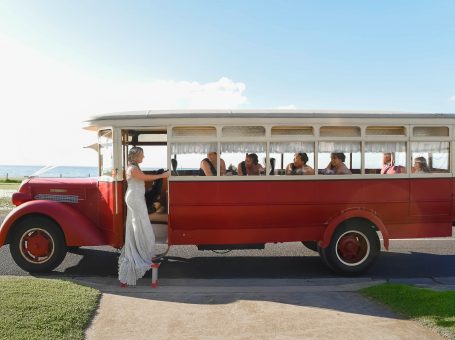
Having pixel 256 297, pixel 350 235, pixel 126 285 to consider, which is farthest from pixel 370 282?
pixel 126 285

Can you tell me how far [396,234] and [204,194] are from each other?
3.15 metres

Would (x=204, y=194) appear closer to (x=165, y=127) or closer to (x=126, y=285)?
(x=165, y=127)

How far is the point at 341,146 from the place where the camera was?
648cm

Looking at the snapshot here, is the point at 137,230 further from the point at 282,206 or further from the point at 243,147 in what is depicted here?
the point at 282,206

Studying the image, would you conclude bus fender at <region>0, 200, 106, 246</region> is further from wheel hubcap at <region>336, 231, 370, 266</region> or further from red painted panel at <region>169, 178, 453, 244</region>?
wheel hubcap at <region>336, 231, 370, 266</region>

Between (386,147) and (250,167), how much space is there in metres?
2.23

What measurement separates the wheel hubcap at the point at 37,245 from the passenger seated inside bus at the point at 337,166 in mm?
4447

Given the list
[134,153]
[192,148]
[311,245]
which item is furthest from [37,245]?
[311,245]

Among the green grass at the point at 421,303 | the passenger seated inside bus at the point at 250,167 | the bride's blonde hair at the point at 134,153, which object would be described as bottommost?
the green grass at the point at 421,303

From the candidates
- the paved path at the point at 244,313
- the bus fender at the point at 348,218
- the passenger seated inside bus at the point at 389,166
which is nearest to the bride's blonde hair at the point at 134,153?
the paved path at the point at 244,313

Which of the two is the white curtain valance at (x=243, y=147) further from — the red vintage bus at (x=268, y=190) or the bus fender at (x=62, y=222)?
the bus fender at (x=62, y=222)

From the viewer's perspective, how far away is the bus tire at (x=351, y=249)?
6.43 metres

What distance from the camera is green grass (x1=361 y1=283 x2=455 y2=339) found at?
13.8ft

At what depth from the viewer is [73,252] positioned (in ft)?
26.1
